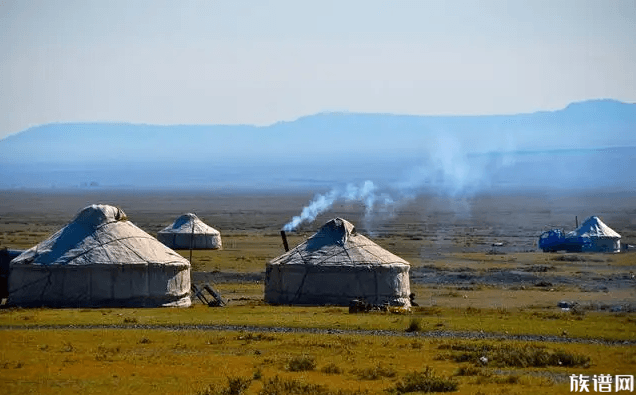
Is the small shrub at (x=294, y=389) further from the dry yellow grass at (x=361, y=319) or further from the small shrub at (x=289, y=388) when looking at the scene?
the dry yellow grass at (x=361, y=319)

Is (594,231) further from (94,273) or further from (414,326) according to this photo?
(414,326)

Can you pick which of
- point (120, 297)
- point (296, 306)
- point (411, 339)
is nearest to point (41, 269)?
point (120, 297)

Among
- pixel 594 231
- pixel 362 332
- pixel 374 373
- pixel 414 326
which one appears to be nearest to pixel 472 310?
pixel 414 326

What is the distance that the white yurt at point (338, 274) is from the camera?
41.9 m

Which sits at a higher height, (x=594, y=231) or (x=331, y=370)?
(x=594, y=231)

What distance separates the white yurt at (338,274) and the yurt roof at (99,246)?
3.60 meters

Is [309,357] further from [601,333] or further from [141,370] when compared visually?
[601,333]

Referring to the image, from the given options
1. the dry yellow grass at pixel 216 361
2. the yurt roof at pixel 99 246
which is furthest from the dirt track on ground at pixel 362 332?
the yurt roof at pixel 99 246

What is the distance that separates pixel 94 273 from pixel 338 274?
308 inches

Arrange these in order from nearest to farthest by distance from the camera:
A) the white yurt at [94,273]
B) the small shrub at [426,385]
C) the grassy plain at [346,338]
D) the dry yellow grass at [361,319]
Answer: the small shrub at [426,385] < the grassy plain at [346,338] < the dry yellow grass at [361,319] < the white yurt at [94,273]

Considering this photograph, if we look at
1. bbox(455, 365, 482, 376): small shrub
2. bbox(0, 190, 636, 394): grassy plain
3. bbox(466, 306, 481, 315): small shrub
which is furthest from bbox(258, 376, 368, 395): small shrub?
bbox(466, 306, 481, 315): small shrub

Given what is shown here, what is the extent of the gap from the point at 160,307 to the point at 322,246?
5.72 m

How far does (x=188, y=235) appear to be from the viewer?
71.8m

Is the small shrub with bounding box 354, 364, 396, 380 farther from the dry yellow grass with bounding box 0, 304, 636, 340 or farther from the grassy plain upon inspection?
the dry yellow grass with bounding box 0, 304, 636, 340
